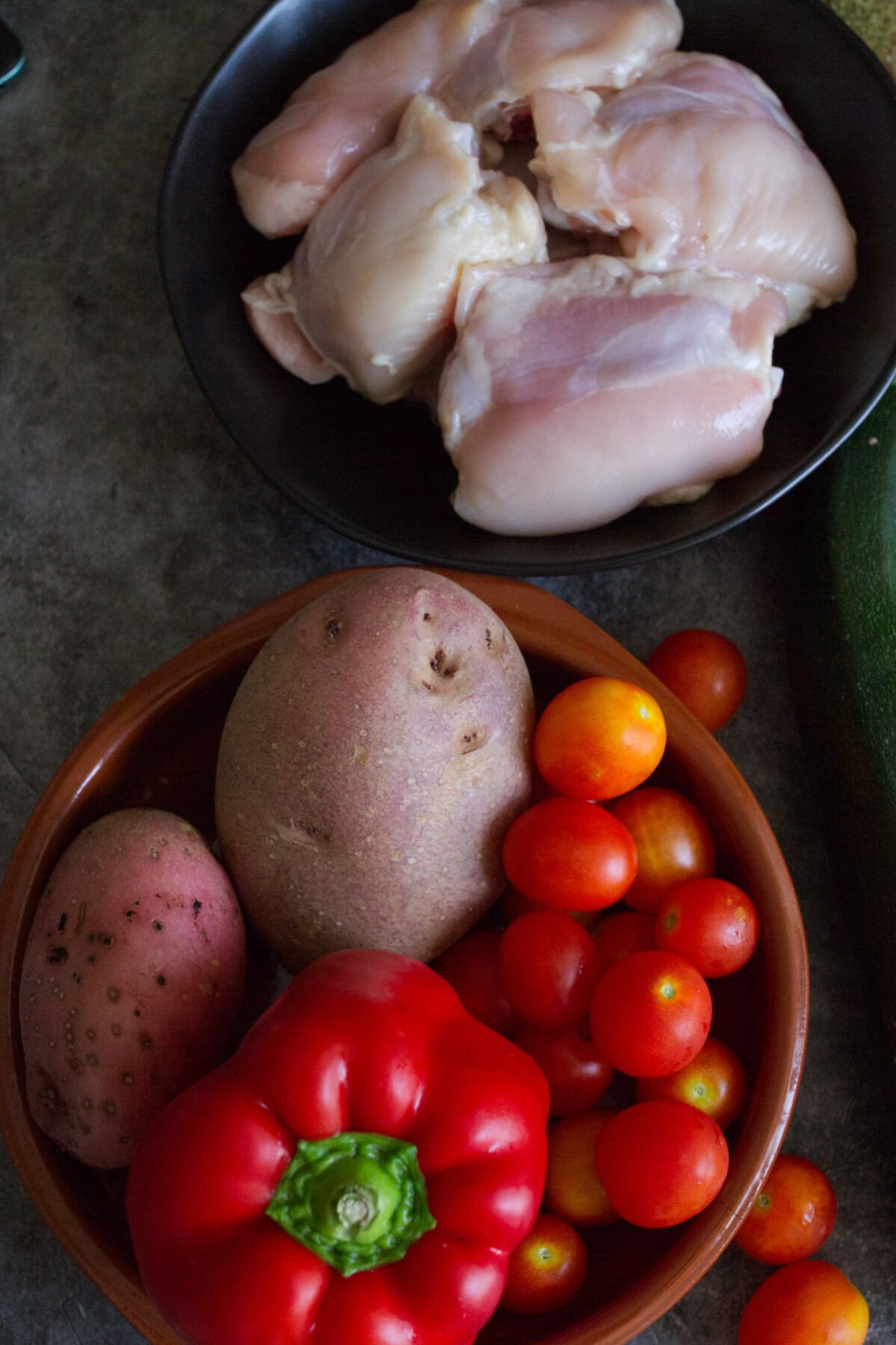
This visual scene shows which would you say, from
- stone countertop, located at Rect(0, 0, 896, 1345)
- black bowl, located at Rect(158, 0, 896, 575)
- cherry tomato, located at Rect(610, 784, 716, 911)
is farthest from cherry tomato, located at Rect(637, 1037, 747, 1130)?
black bowl, located at Rect(158, 0, 896, 575)

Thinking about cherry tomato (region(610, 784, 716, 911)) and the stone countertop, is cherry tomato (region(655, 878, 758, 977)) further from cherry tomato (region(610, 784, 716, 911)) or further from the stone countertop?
the stone countertop

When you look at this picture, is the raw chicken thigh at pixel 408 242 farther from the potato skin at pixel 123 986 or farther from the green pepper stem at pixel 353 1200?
the green pepper stem at pixel 353 1200

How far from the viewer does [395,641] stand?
84 centimetres

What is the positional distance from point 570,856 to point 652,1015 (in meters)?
0.12

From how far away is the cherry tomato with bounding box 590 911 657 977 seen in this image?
3.10 feet

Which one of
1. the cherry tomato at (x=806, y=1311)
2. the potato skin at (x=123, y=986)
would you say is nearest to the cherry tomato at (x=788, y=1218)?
the cherry tomato at (x=806, y=1311)

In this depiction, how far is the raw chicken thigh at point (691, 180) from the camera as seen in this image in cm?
98

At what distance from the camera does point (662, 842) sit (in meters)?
0.94

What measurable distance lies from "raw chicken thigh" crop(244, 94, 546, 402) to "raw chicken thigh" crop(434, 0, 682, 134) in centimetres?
4

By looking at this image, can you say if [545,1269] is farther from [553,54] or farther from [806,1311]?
[553,54]

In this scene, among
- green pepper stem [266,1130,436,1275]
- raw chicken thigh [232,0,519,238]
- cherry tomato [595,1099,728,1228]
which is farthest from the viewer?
raw chicken thigh [232,0,519,238]

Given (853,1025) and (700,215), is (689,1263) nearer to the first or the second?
(853,1025)

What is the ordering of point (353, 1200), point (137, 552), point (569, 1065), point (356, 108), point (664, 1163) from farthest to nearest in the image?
point (137, 552) < point (356, 108) < point (569, 1065) < point (664, 1163) < point (353, 1200)

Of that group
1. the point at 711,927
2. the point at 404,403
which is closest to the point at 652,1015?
the point at 711,927
